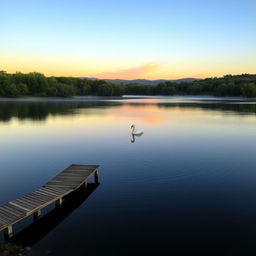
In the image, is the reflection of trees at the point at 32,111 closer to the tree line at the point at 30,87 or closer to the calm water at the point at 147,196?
the calm water at the point at 147,196

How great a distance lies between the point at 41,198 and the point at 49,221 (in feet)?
3.59

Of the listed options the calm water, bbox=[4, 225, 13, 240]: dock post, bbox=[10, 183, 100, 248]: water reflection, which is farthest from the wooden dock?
the calm water

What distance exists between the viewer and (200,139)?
2847cm

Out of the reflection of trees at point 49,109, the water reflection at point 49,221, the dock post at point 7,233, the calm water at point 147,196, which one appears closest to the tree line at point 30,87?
the reflection of trees at point 49,109

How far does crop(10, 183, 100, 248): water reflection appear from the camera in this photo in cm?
895

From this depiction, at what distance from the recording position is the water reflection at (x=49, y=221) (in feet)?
29.4

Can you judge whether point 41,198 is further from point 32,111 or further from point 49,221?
point 32,111

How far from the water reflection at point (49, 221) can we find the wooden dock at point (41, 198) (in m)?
0.33

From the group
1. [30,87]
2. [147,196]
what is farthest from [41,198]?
[30,87]

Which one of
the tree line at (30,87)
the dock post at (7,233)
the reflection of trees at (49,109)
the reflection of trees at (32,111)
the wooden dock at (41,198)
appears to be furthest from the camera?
the tree line at (30,87)

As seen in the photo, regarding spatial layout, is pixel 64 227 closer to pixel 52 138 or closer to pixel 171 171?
pixel 171 171

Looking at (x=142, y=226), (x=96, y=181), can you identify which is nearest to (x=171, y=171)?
(x=96, y=181)

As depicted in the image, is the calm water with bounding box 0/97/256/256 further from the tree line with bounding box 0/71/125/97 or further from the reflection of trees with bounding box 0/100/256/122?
the tree line with bounding box 0/71/125/97

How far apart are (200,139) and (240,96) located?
564 ft
